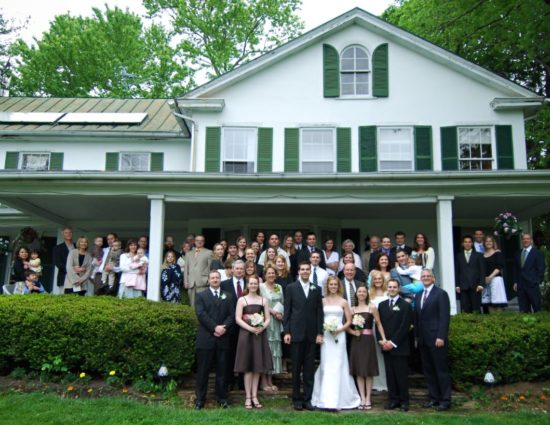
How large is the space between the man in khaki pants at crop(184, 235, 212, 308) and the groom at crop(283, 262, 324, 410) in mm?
2694

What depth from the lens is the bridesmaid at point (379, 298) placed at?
7.45 metres

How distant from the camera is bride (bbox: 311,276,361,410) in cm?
693

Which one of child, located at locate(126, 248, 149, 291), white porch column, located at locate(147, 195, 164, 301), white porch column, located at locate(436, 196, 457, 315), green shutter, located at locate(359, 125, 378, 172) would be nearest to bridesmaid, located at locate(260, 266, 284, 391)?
white porch column, located at locate(147, 195, 164, 301)

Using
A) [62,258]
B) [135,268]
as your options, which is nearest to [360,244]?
[135,268]

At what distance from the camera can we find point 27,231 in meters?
14.0

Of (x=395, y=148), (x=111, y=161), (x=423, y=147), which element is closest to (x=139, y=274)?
(x=111, y=161)

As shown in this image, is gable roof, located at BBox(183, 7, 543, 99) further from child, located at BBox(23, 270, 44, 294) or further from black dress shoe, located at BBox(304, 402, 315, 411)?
black dress shoe, located at BBox(304, 402, 315, 411)

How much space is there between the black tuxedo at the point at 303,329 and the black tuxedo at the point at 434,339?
134 centimetres

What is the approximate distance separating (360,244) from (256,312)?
7301mm

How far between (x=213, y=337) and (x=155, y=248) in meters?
3.39

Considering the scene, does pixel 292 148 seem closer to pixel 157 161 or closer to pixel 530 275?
pixel 157 161

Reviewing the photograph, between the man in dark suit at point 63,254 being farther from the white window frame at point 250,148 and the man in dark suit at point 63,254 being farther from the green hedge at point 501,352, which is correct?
the green hedge at point 501,352

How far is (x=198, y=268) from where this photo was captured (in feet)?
31.0

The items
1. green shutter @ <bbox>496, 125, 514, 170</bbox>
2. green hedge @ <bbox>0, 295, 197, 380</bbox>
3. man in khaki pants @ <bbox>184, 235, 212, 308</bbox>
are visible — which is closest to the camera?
green hedge @ <bbox>0, 295, 197, 380</bbox>
